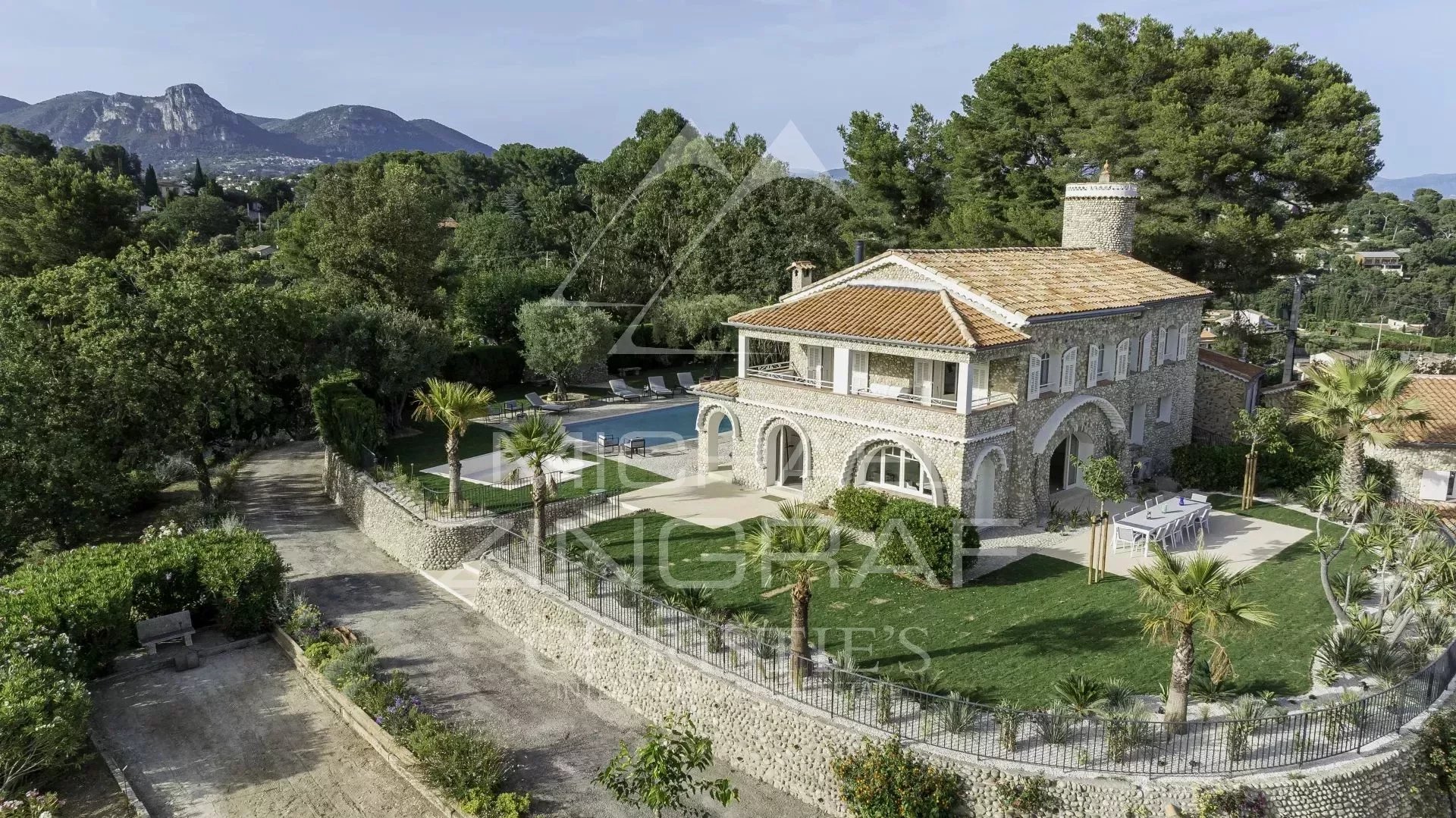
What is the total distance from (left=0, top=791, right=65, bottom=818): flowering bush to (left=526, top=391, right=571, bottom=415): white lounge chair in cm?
2456

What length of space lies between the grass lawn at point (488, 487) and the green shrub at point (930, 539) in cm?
866

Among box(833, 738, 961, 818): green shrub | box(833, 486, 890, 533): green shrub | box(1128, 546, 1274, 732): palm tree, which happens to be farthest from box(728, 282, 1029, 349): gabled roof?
box(833, 738, 961, 818): green shrub

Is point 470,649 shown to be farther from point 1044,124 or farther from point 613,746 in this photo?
point 1044,124

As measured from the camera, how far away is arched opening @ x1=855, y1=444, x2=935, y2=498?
73.6 feet

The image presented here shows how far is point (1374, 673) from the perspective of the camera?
14.7 m

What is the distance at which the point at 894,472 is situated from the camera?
23.5 meters

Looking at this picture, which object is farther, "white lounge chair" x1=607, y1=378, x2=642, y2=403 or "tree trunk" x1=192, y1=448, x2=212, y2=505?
"white lounge chair" x1=607, y1=378, x2=642, y2=403

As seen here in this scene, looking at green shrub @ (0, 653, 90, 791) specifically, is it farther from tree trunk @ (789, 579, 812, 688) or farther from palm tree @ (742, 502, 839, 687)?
tree trunk @ (789, 579, 812, 688)

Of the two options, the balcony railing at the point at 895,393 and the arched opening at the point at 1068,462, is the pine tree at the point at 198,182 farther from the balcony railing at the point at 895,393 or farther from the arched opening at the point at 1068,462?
the arched opening at the point at 1068,462

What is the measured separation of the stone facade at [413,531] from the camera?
22156 mm

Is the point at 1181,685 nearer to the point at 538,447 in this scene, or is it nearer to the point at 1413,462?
the point at 538,447

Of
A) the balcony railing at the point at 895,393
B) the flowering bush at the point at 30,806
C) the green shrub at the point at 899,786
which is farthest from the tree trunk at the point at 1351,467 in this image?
the flowering bush at the point at 30,806

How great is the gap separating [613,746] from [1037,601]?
885 cm

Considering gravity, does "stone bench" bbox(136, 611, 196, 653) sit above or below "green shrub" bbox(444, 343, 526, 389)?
below
